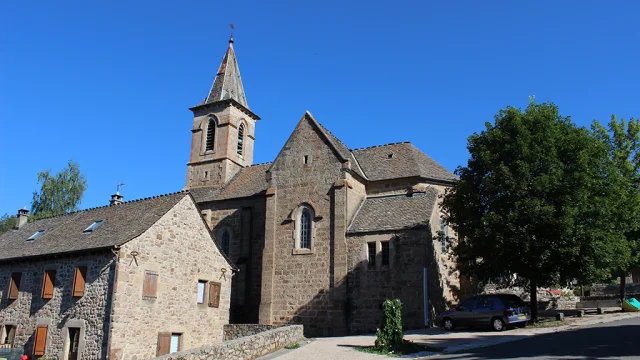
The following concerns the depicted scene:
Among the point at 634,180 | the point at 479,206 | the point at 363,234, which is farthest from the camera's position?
the point at 634,180

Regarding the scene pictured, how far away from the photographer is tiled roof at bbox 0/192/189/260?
22938 mm

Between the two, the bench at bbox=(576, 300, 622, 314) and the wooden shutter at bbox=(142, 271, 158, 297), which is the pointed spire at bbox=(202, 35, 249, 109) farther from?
the bench at bbox=(576, 300, 622, 314)

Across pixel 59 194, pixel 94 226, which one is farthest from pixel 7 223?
pixel 94 226

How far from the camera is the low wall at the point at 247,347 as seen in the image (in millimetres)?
12984

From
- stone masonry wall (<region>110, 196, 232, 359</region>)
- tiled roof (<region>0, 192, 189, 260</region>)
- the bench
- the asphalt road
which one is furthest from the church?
the bench

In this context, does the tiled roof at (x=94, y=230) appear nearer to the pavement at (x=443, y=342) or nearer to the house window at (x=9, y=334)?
the house window at (x=9, y=334)

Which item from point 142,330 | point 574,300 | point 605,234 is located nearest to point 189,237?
point 142,330

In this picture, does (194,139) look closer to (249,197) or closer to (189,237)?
(249,197)

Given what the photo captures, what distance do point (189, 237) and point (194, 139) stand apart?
63.1ft

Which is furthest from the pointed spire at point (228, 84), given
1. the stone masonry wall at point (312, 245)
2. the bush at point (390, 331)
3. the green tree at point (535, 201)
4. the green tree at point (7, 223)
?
the green tree at point (7, 223)

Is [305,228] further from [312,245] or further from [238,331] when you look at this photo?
[238,331]

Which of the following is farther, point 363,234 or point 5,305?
point 363,234

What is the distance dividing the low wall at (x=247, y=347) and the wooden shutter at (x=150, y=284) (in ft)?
22.8

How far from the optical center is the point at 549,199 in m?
21.8
